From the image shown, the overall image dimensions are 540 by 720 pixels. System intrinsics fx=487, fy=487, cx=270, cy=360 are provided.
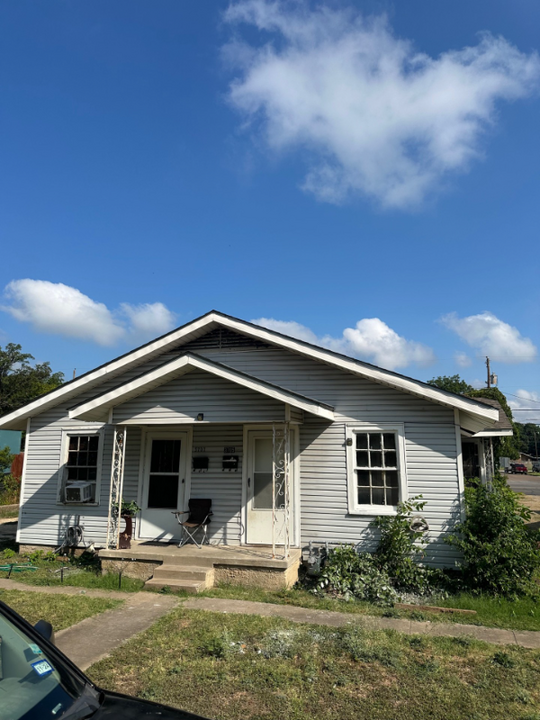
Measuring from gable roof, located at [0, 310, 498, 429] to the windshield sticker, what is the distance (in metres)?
7.55

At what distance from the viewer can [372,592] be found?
7.87 meters

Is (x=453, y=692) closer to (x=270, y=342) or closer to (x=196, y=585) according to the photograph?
(x=196, y=585)

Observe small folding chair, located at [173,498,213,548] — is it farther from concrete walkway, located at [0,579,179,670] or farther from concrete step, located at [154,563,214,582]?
concrete walkway, located at [0,579,179,670]

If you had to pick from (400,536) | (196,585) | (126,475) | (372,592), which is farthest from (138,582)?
(400,536)

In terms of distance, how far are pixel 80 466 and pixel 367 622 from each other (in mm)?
7380

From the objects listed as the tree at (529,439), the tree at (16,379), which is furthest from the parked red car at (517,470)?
the tree at (529,439)

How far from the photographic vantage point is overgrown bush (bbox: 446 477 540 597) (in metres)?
7.70

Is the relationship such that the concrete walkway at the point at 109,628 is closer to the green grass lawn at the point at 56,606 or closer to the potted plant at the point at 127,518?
the green grass lawn at the point at 56,606

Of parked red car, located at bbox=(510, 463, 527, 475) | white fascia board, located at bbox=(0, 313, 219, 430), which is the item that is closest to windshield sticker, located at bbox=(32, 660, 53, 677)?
white fascia board, located at bbox=(0, 313, 219, 430)

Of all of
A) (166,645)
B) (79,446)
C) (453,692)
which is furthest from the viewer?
(79,446)

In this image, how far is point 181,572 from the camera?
8.34 meters

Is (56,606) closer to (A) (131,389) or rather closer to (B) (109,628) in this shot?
(B) (109,628)

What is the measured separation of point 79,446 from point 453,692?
30.2 ft

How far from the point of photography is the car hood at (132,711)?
2.25 meters
